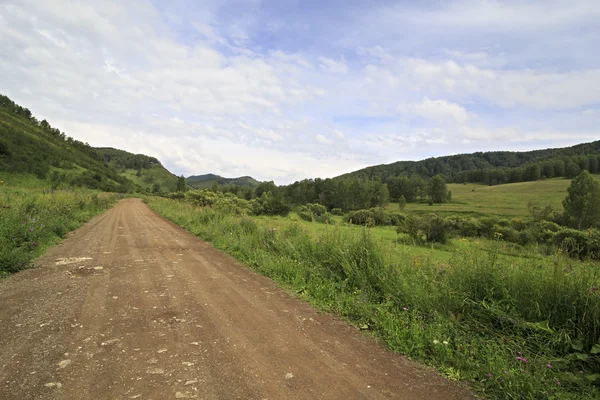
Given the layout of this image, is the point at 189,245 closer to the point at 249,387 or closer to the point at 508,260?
the point at 249,387

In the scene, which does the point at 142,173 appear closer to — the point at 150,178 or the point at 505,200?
the point at 150,178

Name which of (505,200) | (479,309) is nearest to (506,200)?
(505,200)

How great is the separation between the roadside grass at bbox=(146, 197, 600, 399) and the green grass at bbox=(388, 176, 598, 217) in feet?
315

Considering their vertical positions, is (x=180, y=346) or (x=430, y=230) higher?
(x=180, y=346)

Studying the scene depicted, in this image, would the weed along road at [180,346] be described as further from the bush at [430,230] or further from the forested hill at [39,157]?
the forested hill at [39,157]

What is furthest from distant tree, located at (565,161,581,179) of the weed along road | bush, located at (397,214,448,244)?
the weed along road

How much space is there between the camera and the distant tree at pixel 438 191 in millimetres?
120244

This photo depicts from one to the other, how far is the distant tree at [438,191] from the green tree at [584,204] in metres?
57.0

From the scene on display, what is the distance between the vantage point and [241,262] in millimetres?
9031

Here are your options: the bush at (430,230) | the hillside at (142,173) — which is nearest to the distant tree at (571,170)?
the bush at (430,230)

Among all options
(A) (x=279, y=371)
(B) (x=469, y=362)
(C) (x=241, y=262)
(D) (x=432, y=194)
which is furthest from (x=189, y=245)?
(D) (x=432, y=194)

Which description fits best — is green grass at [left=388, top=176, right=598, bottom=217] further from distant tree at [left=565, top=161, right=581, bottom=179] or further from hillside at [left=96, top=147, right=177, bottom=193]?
hillside at [left=96, top=147, right=177, bottom=193]

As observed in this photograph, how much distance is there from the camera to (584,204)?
58812 mm

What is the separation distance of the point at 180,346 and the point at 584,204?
80680 mm
